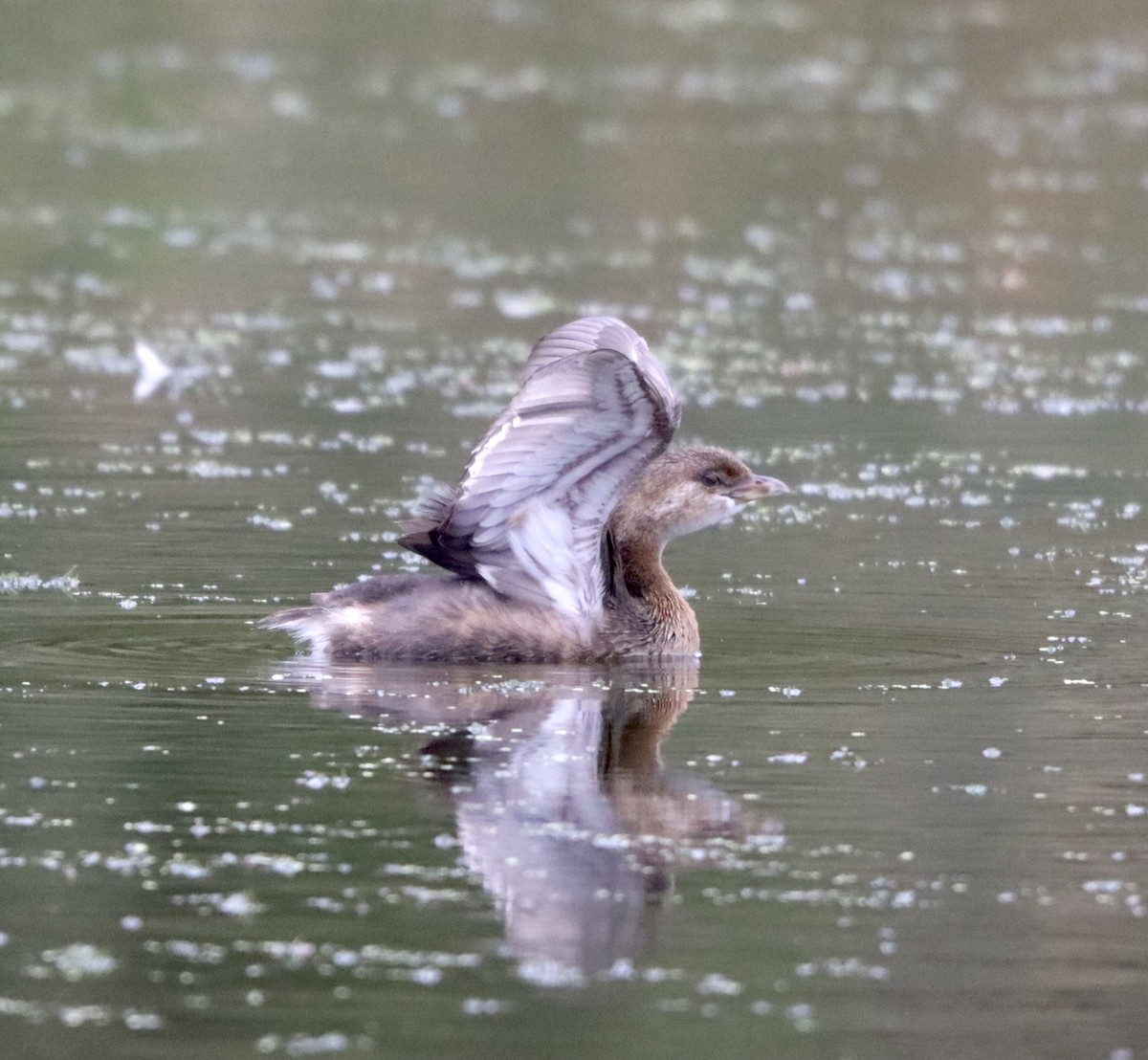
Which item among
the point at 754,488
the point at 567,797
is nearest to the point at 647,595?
the point at 754,488

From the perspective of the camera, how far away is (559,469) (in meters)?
9.16

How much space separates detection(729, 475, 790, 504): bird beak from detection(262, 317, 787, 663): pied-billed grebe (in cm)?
53

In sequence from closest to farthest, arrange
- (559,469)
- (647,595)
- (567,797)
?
1. (567,797)
2. (559,469)
3. (647,595)

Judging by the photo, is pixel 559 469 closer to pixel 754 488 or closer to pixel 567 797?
pixel 754 488

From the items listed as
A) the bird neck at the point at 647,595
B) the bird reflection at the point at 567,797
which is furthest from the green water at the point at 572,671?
the bird neck at the point at 647,595

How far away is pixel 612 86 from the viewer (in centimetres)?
2752

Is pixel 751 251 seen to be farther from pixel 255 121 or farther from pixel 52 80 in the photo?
pixel 52 80

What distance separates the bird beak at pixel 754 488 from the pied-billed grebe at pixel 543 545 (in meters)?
0.53

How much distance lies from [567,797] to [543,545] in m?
2.11

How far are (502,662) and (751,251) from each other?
11.0 meters

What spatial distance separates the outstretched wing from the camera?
8742mm

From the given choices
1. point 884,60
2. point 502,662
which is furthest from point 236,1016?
point 884,60

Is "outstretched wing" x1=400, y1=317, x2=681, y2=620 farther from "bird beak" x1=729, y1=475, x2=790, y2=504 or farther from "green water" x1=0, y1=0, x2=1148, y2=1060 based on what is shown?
"bird beak" x1=729, y1=475, x2=790, y2=504

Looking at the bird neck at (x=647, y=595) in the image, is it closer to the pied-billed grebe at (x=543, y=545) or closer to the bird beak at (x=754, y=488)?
the pied-billed grebe at (x=543, y=545)
